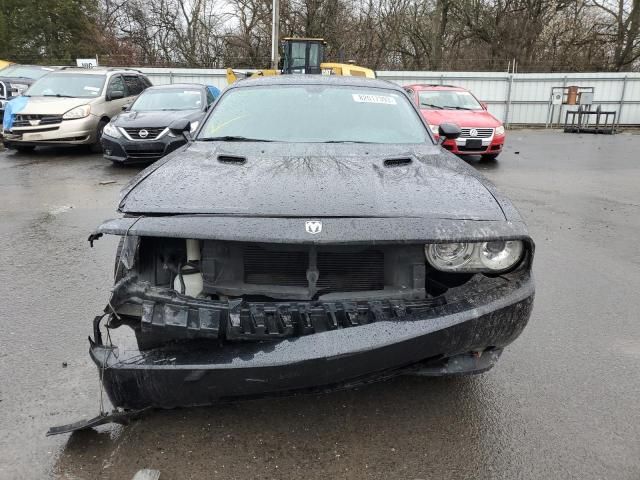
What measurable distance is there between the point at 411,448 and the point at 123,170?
8.05 meters

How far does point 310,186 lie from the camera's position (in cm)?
236

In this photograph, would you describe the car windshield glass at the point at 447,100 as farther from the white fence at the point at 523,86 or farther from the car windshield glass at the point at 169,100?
the white fence at the point at 523,86

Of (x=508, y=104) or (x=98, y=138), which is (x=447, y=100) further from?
(x=508, y=104)

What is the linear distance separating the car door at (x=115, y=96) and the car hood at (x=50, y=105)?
502 mm

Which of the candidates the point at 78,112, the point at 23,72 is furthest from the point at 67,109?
the point at 23,72

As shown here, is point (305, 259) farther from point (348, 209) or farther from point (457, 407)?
point (457, 407)

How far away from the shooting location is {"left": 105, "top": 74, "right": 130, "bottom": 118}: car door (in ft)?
35.3

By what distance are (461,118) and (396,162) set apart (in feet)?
27.6

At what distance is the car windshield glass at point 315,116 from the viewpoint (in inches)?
136

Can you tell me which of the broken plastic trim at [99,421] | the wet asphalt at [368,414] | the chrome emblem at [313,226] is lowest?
the wet asphalt at [368,414]

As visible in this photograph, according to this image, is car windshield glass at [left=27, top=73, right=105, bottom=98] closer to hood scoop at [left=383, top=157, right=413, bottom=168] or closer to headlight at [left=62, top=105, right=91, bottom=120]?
headlight at [left=62, top=105, right=91, bottom=120]

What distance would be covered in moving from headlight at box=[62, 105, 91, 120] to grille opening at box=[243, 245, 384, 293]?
925 cm

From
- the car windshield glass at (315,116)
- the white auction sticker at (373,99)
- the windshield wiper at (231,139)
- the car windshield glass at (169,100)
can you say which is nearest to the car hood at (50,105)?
the car windshield glass at (169,100)

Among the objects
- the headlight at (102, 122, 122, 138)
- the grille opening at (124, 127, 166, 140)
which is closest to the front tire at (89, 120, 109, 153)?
the headlight at (102, 122, 122, 138)
